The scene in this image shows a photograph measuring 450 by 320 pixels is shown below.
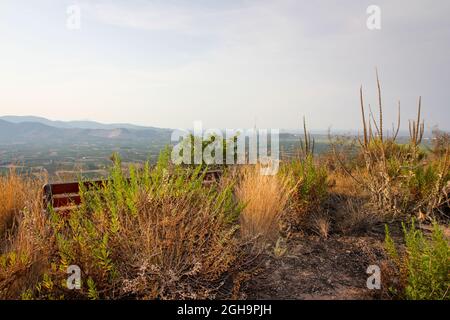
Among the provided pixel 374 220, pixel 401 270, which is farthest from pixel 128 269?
pixel 374 220

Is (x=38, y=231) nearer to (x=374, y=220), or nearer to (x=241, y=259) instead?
(x=241, y=259)

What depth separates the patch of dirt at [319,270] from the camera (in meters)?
2.99

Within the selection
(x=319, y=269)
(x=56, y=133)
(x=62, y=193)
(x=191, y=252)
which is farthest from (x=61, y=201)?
(x=56, y=133)

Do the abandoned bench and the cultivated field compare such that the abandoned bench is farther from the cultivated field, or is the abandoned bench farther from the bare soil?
the bare soil

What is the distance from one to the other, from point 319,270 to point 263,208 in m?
1.07

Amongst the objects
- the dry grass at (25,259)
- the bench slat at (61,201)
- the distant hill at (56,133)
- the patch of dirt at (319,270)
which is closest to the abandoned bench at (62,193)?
the bench slat at (61,201)

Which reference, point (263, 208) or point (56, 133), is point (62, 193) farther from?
point (56, 133)

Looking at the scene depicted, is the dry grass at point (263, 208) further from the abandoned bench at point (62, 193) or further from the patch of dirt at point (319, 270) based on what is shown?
the abandoned bench at point (62, 193)

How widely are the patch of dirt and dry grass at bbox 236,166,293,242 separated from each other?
32cm

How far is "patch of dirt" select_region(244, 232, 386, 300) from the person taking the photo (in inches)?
118

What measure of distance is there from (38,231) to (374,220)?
4157mm

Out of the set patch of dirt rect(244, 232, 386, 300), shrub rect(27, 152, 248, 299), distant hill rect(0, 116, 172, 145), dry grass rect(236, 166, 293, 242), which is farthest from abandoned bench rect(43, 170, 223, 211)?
distant hill rect(0, 116, 172, 145)

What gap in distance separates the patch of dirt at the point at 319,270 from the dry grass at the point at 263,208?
320 mm

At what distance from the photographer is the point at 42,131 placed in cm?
9081
